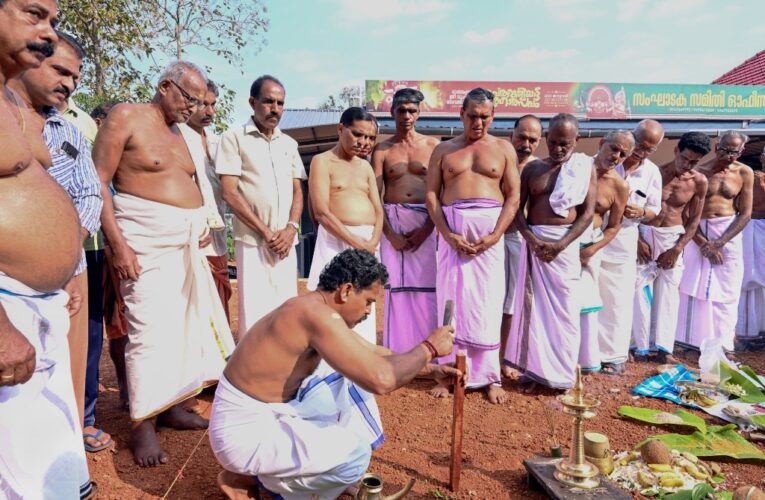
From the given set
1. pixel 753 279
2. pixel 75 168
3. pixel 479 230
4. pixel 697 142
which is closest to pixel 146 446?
pixel 75 168

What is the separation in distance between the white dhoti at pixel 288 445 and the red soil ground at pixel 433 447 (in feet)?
1.43

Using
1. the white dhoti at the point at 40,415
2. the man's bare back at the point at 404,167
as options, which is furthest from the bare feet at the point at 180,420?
the man's bare back at the point at 404,167

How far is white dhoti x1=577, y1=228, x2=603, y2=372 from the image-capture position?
14.9ft

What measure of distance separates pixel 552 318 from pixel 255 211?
2582 mm

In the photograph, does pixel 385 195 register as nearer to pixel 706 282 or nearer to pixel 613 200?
pixel 613 200

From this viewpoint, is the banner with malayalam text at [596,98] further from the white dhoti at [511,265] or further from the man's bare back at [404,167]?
the white dhoti at [511,265]

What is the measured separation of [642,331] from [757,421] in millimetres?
1716

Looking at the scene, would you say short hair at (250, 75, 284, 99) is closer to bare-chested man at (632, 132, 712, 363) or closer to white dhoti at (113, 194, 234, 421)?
white dhoti at (113, 194, 234, 421)

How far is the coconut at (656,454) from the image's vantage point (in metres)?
2.91

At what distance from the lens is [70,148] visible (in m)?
2.58

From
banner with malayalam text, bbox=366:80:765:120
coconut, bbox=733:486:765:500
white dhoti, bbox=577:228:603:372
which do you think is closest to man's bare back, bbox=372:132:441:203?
white dhoti, bbox=577:228:603:372

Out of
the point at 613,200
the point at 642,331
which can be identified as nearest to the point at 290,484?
the point at 613,200

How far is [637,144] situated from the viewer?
5016 mm

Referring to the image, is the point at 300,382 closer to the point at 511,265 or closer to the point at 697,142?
the point at 511,265
